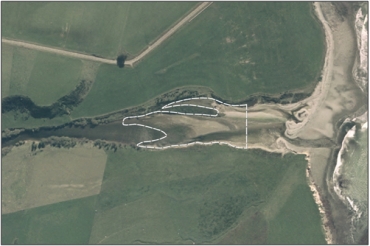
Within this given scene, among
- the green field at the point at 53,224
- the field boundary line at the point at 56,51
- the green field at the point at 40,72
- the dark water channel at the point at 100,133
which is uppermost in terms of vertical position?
the field boundary line at the point at 56,51

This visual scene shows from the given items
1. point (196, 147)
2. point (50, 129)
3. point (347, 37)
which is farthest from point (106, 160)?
point (347, 37)

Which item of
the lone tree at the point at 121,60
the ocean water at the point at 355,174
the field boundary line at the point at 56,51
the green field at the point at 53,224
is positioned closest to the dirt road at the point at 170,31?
the lone tree at the point at 121,60

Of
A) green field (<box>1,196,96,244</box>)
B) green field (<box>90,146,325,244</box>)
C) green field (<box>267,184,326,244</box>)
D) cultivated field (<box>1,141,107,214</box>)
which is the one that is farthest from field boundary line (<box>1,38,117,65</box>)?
green field (<box>267,184,326,244</box>)

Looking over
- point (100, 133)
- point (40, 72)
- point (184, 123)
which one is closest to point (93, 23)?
point (40, 72)

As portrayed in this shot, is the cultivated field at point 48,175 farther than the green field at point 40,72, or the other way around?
the green field at point 40,72

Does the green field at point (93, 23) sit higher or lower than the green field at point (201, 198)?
higher

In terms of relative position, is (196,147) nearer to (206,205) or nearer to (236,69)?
(206,205)

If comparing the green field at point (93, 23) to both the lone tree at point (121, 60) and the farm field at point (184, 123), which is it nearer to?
the farm field at point (184, 123)

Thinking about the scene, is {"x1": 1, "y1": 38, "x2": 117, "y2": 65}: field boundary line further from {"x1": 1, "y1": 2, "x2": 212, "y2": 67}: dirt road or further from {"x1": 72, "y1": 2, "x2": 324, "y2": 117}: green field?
{"x1": 72, "y1": 2, "x2": 324, "y2": 117}: green field
